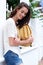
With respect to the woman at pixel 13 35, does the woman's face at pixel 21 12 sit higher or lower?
higher

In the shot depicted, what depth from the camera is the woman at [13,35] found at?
74.7 inches

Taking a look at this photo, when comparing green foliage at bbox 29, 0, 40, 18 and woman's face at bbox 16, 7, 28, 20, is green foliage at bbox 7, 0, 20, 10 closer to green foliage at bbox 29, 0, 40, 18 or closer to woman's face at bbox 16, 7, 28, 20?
woman's face at bbox 16, 7, 28, 20

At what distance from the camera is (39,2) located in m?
2.54

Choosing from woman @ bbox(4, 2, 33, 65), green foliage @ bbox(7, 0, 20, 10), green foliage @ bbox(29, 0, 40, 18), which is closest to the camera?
woman @ bbox(4, 2, 33, 65)

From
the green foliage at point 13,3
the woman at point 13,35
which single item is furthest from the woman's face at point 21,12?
the green foliage at point 13,3

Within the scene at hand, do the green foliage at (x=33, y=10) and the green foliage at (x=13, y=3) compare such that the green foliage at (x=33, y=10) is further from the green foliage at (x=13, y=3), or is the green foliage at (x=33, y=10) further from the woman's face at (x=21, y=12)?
the woman's face at (x=21, y=12)

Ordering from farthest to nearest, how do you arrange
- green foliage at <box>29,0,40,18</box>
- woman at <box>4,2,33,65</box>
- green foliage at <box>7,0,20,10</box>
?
green foliage at <box>29,0,40,18</box> < green foliage at <box>7,0,20,10</box> < woman at <box>4,2,33,65</box>

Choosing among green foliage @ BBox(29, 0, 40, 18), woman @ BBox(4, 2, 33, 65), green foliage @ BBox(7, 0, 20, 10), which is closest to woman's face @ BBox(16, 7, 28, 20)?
woman @ BBox(4, 2, 33, 65)

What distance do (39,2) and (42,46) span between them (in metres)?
0.59

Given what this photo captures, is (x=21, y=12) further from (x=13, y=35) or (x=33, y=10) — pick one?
(x=33, y=10)

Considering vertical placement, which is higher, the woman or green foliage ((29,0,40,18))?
green foliage ((29,0,40,18))

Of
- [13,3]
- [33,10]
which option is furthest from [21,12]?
[33,10]

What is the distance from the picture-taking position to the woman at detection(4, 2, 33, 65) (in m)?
1.90

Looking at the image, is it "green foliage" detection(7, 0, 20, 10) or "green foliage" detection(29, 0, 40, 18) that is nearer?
"green foliage" detection(7, 0, 20, 10)
